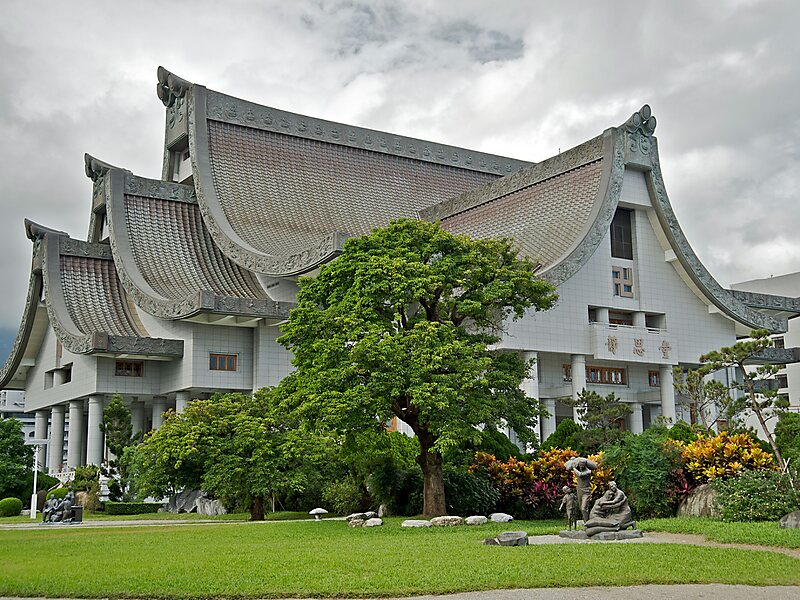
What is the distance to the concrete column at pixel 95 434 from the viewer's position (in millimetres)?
41250

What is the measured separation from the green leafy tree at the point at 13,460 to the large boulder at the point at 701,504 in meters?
25.3

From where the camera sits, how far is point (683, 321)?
41.2m

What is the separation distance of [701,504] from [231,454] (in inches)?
474

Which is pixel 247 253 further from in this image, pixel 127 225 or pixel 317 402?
pixel 317 402

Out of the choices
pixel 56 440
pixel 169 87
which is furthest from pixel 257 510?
pixel 169 87

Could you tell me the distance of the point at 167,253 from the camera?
4244 cm

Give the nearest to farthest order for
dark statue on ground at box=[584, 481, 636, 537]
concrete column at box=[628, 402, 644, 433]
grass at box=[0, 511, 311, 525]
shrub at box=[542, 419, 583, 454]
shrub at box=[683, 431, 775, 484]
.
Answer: dark statue on ground at box=[584, 481, 636, 537]
shrub at box=[683, 431, 775, 484]
shrub at box=[542, 419, 583, 454]
grass at box=[0, 511, 311, 525]
concrete column at box=[628, 402, 644, 433]

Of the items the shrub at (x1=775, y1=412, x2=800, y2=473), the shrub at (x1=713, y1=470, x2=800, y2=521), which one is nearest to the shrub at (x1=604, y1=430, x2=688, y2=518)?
the shrub at (x1=713, y1=470, x2=800, y2=521)

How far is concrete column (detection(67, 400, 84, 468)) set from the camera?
43.3 metres

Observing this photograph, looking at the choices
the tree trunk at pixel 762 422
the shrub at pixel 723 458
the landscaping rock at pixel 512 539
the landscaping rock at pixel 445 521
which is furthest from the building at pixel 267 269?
the landscaping rock at pixel 512 539

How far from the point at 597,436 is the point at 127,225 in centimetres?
2559

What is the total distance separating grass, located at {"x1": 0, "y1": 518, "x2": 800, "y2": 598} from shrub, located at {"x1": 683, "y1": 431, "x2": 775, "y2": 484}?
5.98 meters

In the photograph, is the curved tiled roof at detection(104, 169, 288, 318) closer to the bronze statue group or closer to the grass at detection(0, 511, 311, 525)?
the grass at detection(0, 511, 311, 525)

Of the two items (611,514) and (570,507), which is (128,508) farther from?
(611,514)
